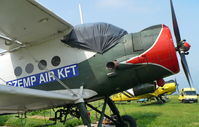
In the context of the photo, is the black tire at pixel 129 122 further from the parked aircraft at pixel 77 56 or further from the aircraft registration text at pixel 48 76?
the aircraft registration text at pixel 48 76

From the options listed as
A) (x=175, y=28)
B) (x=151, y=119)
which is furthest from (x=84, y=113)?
(x=151, y=119)

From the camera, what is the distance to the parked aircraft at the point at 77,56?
4.46 metres

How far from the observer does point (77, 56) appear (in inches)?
201

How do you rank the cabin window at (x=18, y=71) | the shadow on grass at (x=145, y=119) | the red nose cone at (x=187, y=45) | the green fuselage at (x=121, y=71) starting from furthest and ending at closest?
1. the shadow on grass at (x=145, y=119)
2. the cabin window at (x=18, y=71)
3. the red nose cone at (x=187, y=45)
4. the green fuselage at (x=121, y=71)

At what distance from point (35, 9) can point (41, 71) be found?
5.83 feet

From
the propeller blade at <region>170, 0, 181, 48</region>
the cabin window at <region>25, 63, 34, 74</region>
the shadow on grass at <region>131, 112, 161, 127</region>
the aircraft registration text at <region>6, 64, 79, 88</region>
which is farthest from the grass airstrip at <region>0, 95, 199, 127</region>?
the propeller blade at <region>170, 0, 181, 48</region>

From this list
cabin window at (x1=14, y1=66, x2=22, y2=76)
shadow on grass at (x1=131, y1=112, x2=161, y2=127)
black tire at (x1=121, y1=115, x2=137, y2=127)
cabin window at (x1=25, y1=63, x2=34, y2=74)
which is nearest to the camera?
cabin window at (x1=25, y1=63, x2=34, y2=74)

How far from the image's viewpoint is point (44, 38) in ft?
17.6

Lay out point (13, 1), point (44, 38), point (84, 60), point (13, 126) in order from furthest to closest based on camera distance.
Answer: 1. point (13, 126)
2. point (44, 38)
3. point (84, 60)
4. point (13, 1)

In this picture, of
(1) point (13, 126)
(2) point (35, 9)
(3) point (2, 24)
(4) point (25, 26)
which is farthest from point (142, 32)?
(1) point (13, 126)

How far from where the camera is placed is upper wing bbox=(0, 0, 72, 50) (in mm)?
4171

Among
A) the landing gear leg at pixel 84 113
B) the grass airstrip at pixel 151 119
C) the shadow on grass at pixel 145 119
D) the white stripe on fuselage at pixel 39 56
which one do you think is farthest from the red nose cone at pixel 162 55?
the shadow on grass at pixel 145 119

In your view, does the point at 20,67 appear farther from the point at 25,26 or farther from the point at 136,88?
the point at 136,88

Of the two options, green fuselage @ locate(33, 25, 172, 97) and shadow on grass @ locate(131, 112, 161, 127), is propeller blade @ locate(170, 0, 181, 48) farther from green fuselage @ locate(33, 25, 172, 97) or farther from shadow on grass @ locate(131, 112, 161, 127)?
shadow on grass @ locate(131, 112, 161, 127)
